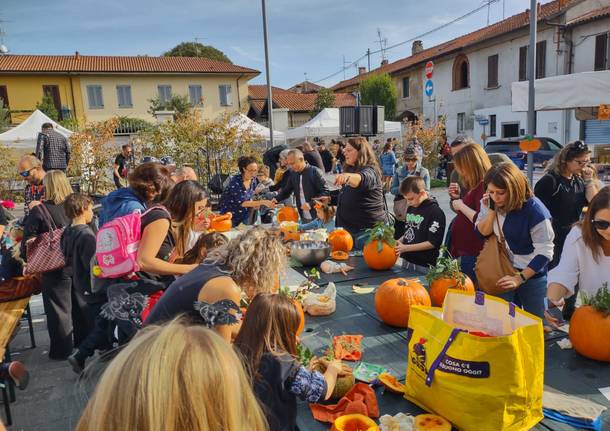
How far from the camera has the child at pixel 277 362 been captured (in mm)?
1755

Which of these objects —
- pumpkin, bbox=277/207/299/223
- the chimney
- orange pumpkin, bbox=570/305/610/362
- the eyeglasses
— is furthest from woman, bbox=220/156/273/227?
the chimney

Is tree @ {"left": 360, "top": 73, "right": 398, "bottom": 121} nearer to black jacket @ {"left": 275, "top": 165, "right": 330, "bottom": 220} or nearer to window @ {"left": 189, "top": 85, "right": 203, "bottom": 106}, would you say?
window @ {"left": 189, "top": 85, "right": 203, "bottom": 106}

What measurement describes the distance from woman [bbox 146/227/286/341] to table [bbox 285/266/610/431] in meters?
0.53

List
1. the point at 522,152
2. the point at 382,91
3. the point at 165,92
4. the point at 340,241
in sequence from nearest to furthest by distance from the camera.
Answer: the point at 340,241, the point at 522,152, the point at 382,91, the point at 165,92

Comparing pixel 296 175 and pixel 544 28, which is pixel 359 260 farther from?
pixel 544 28

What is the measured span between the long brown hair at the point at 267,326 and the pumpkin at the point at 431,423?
1.85 ft

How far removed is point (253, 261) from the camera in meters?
2.07

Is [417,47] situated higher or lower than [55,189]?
higher

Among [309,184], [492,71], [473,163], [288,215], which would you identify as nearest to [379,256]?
[473,163]

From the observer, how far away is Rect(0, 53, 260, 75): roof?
31266 mm

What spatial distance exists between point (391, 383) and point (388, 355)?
33cm

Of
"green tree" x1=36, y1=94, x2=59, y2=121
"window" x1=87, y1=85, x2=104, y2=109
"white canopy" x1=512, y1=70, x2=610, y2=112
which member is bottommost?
"white canopy" x1=512, y1=70, x2=610, y2=112

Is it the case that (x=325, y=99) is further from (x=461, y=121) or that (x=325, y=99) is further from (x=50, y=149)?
(x=50, y=149)

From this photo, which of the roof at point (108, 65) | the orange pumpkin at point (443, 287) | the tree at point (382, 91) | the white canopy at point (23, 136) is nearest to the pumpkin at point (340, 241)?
the orange pumpkin at point (443, 287)
